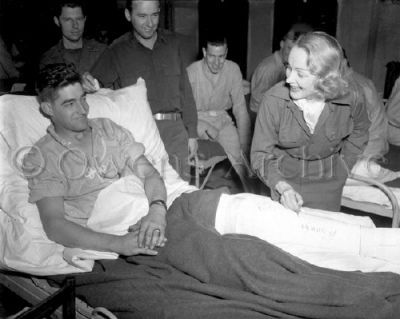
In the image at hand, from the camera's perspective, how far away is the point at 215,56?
12.3ft

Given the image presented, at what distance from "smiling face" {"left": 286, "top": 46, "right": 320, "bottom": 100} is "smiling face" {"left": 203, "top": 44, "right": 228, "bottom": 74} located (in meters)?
1.69

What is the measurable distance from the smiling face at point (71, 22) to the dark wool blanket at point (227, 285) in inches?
82.0

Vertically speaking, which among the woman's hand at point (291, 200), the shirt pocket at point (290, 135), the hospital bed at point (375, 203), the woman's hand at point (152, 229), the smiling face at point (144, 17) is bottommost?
the hospital bed at point (375, 203)

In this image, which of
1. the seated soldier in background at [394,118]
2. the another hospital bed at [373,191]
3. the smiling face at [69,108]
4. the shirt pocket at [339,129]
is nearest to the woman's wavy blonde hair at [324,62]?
the shirt pocket at [339,129]

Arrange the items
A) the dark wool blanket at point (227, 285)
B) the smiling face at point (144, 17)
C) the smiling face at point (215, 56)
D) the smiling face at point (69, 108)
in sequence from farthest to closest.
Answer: the smiling face at point (215, 56) < the smiling face at point (144, 17) < the smiling face at point (69, 108) < the dark wool blanket at point (227, 285)

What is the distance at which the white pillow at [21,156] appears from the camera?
75.9 inches

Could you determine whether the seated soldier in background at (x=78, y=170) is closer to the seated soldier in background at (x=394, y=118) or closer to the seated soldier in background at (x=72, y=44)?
the seated soldier in background at (x=72, y=44)

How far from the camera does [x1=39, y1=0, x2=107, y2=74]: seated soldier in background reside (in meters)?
3.27

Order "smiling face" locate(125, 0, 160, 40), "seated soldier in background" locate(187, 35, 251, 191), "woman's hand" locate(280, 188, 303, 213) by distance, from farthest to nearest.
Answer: "seated soldier in background" locate(187, 35, 251, 191) → "smiling face" locate(125, 0, 160, 40) → "woman's hand" locate(280, 188, 303, 213)

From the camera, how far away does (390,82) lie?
530 centimetres

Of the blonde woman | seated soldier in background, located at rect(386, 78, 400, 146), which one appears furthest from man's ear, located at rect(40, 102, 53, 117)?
seated soldier in background, located at rect(386, 78, 400, 146)

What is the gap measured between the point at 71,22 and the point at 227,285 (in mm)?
2488

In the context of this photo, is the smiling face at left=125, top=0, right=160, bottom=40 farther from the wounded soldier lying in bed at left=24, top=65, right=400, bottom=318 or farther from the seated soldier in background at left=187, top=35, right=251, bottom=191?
the seated soldier in background at left=187, top=35, right=251, bottom=191

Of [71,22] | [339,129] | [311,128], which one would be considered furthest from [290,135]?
[71,22]
